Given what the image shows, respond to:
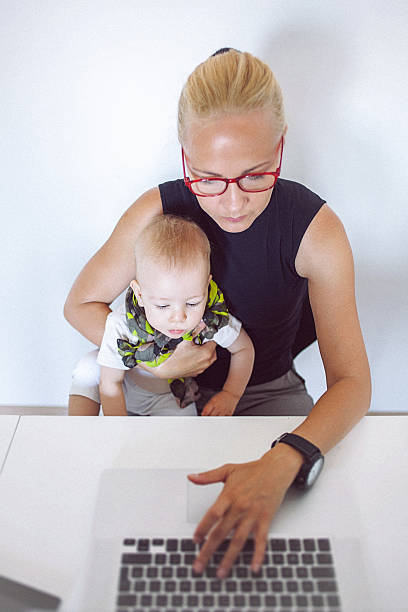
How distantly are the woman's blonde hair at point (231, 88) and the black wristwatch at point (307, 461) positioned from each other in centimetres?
64

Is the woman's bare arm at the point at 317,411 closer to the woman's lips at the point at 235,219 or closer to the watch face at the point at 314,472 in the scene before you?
the watch face at the point at 314,472

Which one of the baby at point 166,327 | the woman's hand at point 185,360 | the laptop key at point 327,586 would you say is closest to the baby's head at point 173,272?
the baby at point 166,327

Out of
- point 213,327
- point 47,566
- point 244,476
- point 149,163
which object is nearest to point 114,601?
point 47,566

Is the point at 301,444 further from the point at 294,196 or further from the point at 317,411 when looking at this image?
the point at 294,196

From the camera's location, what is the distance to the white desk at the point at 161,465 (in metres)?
0.86

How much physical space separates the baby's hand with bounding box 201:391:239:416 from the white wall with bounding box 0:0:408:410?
2.13 ft

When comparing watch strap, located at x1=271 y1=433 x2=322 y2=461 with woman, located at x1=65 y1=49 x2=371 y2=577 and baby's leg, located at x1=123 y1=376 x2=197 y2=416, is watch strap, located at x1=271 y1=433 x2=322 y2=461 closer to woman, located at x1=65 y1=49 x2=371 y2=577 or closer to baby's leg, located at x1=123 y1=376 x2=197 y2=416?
woman, located at x1=65 y1=49 x2=371 y2=577

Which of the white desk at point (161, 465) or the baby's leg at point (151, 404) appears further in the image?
the baby's leg at point (151, 404)

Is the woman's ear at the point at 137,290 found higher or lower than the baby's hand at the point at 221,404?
higher

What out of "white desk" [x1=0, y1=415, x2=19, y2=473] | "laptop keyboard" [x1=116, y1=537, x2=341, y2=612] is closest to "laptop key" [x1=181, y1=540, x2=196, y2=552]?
"laptop keyboard" [x1=116, y1=537, x2=341, y2=612]

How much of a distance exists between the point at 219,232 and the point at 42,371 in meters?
1.06

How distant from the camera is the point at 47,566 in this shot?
2.79ft

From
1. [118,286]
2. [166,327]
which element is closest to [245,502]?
[166,327]

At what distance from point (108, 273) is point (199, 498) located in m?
0.64
